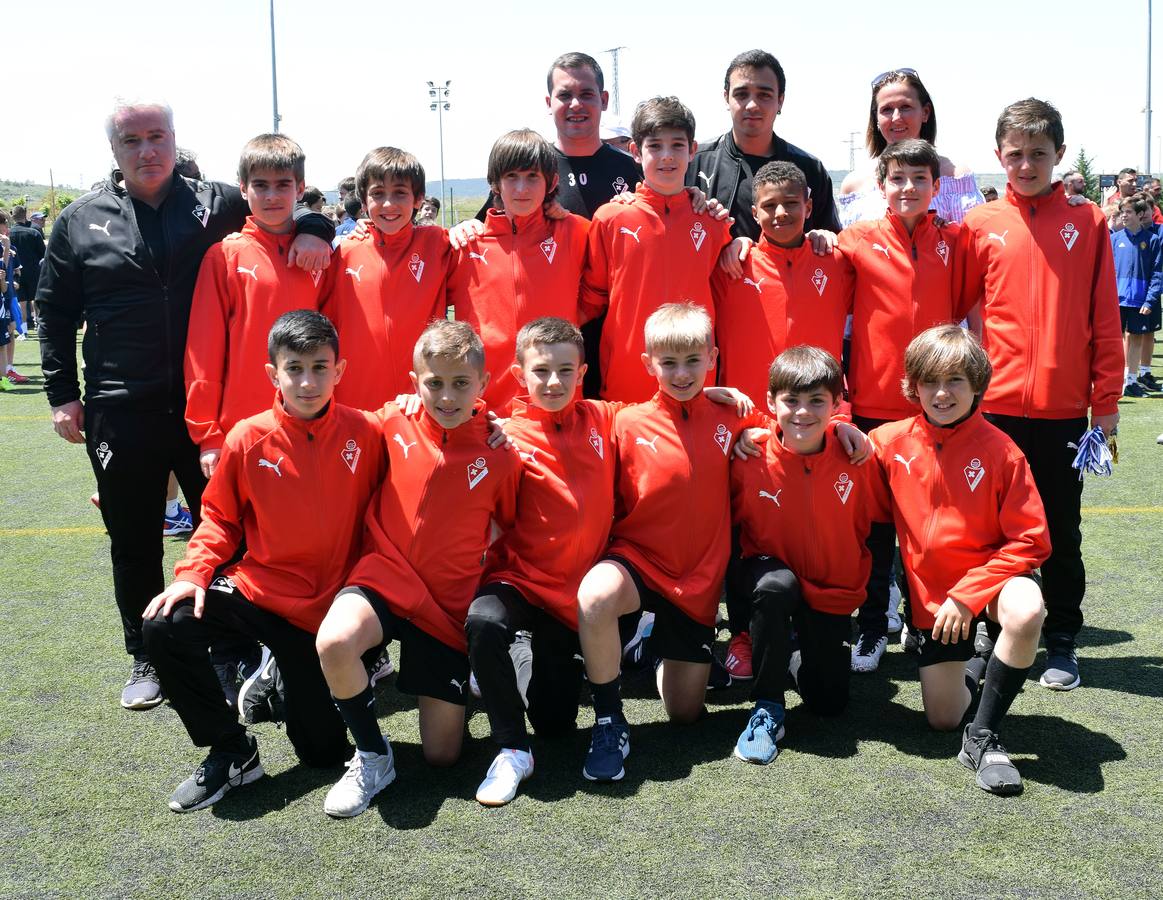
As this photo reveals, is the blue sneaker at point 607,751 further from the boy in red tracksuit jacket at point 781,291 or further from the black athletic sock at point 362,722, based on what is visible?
the boy in red tracksuit jacket at point 781,291

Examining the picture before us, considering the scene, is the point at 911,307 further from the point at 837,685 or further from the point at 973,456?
the point at 837,685

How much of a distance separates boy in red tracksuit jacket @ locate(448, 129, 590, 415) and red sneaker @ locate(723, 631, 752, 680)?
1.48 metres

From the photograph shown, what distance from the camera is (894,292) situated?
14.9 feet

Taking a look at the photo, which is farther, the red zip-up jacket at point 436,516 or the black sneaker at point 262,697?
the black sneaker at point 262,697

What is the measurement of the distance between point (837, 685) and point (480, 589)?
4.84 ft

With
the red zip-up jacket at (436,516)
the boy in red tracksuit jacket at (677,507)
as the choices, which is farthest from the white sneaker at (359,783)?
the boy in red tracksuit jacket at (677,507)

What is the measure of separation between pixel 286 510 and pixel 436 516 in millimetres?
548

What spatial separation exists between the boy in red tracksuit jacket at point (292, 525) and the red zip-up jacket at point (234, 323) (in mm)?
468

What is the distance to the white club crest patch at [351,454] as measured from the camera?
3.86m

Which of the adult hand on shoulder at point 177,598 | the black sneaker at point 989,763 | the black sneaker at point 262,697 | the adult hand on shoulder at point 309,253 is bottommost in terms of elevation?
the black sneaker at point 262,697

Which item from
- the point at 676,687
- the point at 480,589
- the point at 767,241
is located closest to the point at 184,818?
the point at 480,589

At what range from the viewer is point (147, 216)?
14.3 ft

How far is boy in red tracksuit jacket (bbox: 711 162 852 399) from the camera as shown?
14.8 feet

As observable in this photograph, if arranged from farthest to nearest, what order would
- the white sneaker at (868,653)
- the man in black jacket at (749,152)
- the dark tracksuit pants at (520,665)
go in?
the man in black jacket at (749,152) → the white sneaker at (868,653) → the dark tracksuit pants at (520,665)
